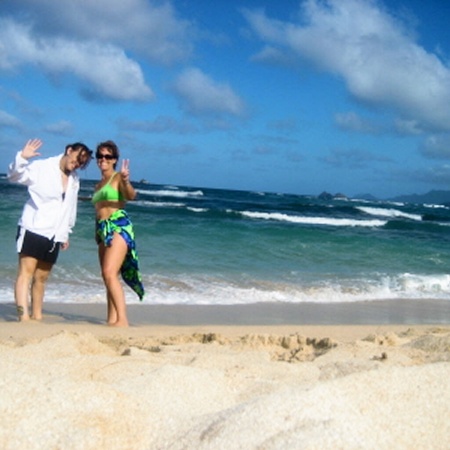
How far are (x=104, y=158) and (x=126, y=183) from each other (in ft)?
1.11

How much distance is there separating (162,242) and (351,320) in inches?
272

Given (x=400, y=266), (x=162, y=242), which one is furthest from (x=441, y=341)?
(x=162, y=242)

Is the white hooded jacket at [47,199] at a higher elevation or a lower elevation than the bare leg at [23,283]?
higher

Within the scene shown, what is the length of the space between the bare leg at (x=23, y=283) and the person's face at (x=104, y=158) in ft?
3.44

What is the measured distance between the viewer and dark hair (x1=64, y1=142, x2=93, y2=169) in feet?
16.4

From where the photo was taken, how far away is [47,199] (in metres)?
4.98

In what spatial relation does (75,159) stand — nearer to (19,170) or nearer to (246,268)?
(19,170)

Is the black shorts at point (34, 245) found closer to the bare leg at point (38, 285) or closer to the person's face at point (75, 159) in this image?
the bare leg at point (38, 285)

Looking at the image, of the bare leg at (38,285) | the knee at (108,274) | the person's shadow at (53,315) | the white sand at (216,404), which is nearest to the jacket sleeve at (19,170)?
the bare leg at (38,285)

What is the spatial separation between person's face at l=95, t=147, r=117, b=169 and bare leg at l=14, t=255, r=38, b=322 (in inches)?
41.3

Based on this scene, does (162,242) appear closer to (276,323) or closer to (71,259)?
(71,259)

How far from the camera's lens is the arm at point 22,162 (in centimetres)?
470

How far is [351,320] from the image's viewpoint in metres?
6.55

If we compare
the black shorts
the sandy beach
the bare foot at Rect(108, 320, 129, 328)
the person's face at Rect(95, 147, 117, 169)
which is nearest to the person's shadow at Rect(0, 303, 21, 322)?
the black shorts
